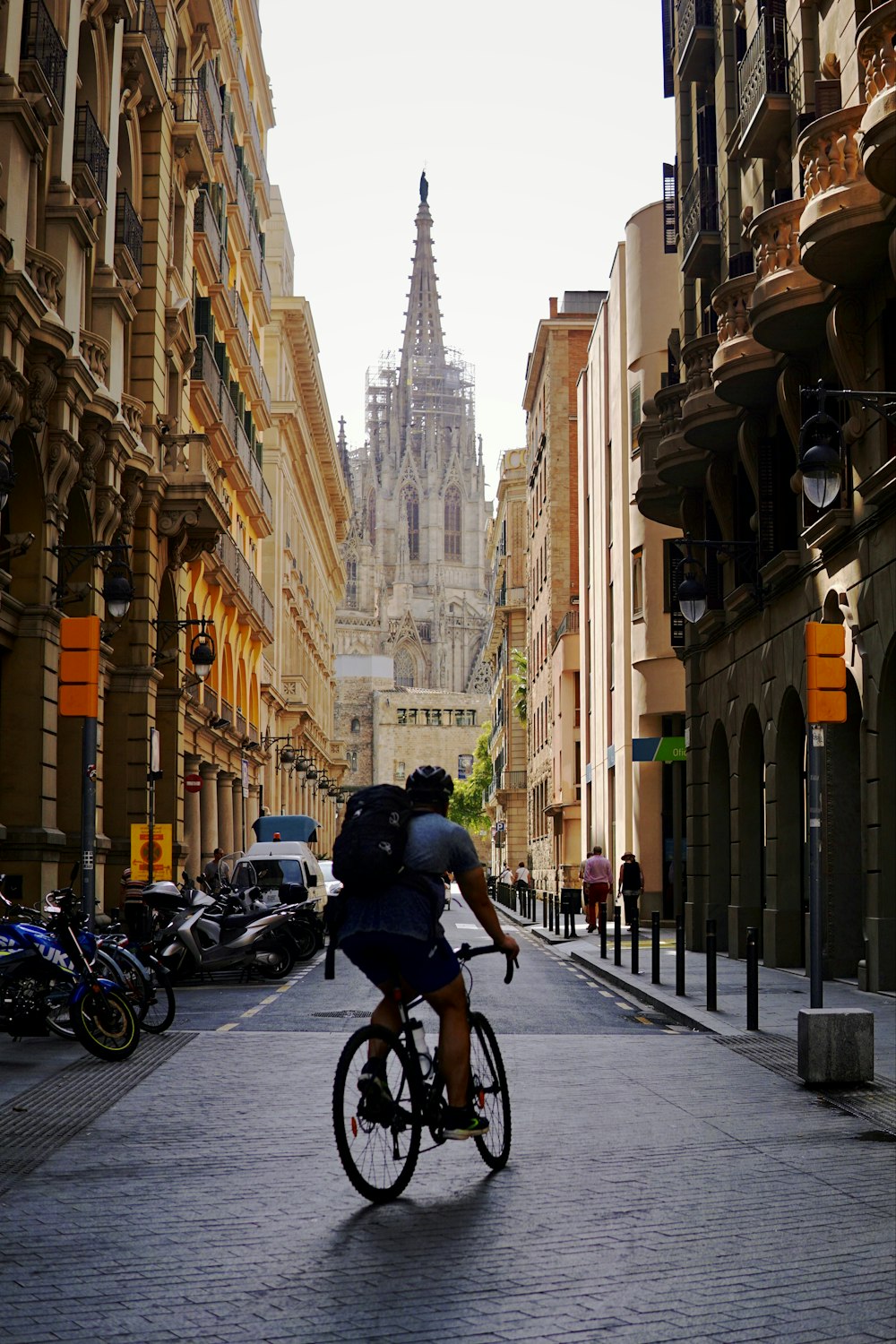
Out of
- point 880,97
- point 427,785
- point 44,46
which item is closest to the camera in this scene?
point 427,785

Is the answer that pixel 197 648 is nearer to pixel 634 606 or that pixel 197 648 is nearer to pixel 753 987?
pixel 634 606

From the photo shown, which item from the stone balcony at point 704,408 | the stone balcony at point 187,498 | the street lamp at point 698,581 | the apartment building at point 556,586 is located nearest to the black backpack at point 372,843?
the street lamp at point 698,581

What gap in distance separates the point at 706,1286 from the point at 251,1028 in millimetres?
10111

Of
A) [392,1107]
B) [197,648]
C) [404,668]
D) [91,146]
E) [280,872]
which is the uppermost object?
[404,668]

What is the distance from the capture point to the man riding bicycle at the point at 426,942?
7797mm

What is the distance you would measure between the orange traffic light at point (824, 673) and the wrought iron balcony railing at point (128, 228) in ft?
59.2

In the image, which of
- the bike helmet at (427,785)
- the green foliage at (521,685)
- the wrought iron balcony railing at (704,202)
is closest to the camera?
the bike helmet at (427,785)

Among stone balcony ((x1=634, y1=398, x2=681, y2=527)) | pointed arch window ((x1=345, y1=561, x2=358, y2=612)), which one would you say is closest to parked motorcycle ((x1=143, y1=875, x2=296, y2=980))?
stone balcony ((x1=634, y1=398, x2=681, y2=527))

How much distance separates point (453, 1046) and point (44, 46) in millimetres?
17630

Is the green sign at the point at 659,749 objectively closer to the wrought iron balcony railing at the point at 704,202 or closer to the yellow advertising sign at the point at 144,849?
the wrought iron balcony railing at the point at 704,202

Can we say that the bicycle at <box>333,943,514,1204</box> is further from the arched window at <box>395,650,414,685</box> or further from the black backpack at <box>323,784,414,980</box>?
the arched window at <box>395,650,414,685</box>

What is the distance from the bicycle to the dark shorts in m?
0.11

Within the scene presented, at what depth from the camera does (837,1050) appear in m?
11.7

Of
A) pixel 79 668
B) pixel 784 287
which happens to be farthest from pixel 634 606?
pixel 79 668
